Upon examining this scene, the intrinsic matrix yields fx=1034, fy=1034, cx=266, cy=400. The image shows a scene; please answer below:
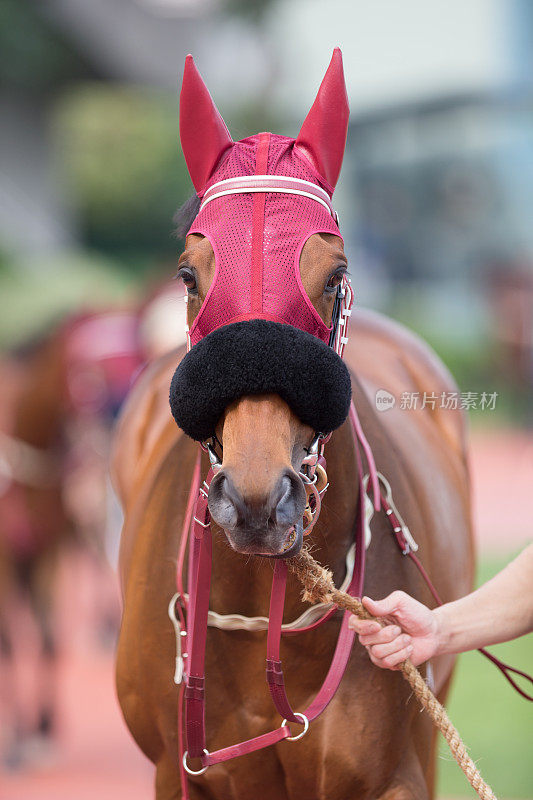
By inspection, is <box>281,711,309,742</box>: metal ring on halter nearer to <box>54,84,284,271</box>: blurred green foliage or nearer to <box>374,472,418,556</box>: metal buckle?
<box>374,472,418,556</box>: metal buckle

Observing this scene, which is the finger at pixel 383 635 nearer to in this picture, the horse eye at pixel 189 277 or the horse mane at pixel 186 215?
the horse eye at pixel 189 277

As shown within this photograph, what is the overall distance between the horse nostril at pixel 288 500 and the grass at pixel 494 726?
2807 millimetres

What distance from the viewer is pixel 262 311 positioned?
1.94 m

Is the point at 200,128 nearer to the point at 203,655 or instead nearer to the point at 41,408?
the point at 203,655

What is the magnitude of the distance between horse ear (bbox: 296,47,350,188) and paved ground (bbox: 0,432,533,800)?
3670 mm


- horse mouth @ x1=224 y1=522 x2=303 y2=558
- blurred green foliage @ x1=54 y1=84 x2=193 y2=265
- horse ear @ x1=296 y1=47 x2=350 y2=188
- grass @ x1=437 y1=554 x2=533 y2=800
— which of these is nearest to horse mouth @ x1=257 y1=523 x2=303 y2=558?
horse mouth @ x1=224 y1=522 x2=303 y2=558

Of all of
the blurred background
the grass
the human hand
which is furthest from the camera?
the blurred background

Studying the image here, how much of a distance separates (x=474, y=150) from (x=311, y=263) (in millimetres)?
25484

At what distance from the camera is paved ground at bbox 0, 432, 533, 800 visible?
5.15 metres

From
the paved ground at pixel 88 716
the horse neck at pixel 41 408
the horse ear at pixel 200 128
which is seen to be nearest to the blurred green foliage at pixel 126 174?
the paved ground at pixel 88 716

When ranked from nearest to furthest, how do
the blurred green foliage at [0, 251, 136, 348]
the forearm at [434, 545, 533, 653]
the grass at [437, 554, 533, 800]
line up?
the forearm at [434, 545, 533, 653] < the grass at [437, 554, 533, 800] < the blurred green foliage at [0, 251, 136, 348]

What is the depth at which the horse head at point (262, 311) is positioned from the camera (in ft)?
5.87

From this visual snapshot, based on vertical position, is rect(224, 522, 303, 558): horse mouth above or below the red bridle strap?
above

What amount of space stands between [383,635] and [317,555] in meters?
0.30
